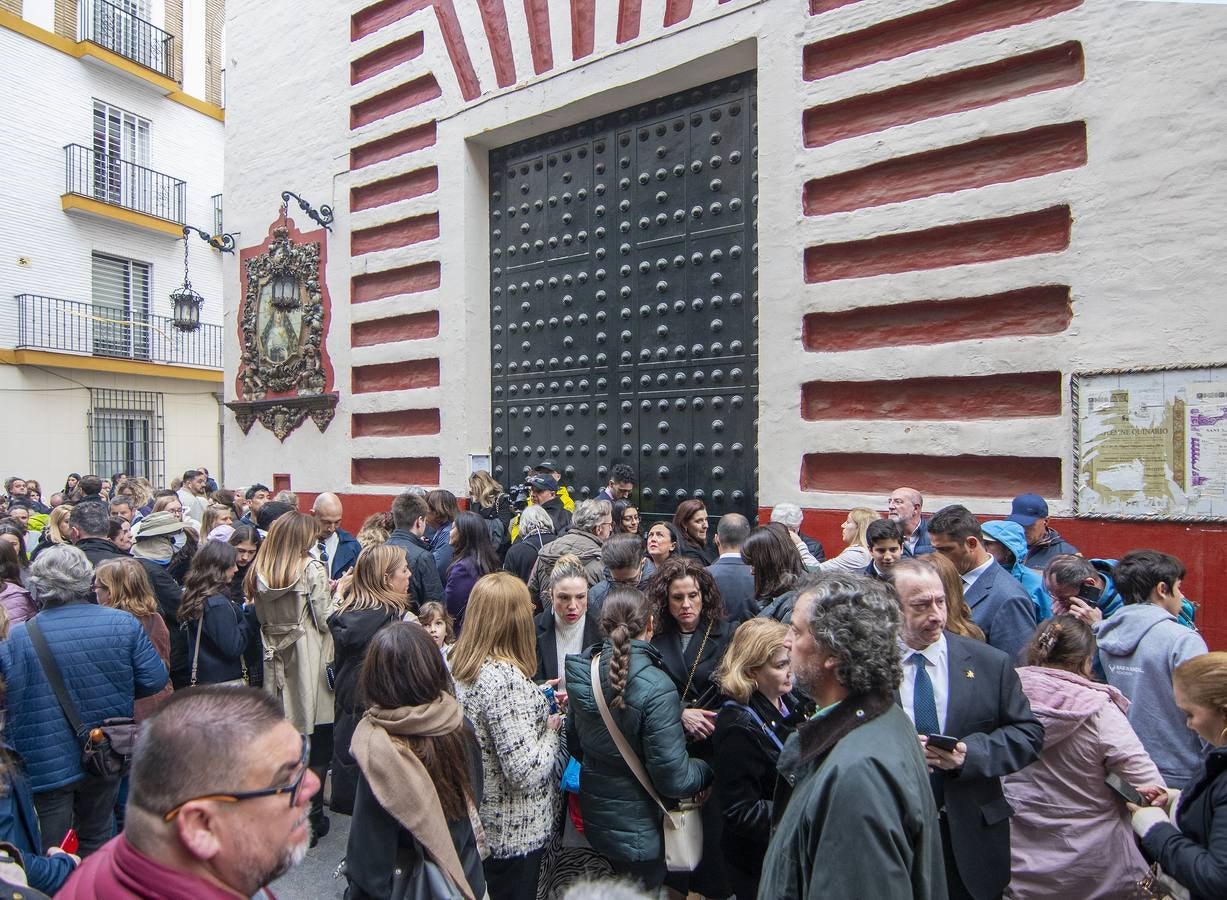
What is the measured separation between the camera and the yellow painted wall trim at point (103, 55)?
54.3 feet

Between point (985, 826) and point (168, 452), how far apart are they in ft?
66.5

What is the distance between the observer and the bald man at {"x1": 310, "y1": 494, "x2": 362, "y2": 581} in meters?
5.68

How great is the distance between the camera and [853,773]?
1.70 meters

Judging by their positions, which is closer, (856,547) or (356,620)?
(356,620)

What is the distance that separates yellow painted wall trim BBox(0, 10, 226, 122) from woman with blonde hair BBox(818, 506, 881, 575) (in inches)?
706

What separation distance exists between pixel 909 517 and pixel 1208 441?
156 cm

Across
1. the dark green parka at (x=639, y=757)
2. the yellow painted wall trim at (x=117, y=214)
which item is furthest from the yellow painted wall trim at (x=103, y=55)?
the dark green parka at (x=639, y=757)

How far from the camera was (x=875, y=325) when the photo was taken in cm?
575

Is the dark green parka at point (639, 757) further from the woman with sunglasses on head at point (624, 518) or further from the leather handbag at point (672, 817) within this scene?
the woman with sunglasses on head at point (624, 518)

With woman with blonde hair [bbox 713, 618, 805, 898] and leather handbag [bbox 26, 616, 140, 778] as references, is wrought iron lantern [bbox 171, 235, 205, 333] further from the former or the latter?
woman with blonde hair [bbox 713, 618, 805, 898]

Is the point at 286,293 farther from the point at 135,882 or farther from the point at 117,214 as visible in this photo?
the point at 117,214

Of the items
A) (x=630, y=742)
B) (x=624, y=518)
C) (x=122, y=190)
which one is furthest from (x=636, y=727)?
(x=122, y=190)

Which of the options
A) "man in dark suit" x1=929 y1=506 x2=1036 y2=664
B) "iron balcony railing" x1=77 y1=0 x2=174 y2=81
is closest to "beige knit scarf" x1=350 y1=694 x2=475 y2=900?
"man in dark suit" x1=929 y1=506 x2=1036 y2=664

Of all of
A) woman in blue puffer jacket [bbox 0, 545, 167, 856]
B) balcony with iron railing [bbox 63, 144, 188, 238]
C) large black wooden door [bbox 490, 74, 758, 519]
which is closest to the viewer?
woman in blue puffer jacket [bbox 0, 545, 167, 856]
